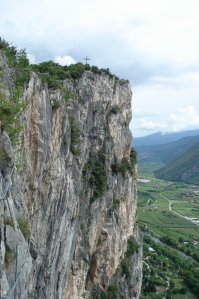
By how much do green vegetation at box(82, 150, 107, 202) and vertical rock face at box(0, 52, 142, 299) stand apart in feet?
0.37

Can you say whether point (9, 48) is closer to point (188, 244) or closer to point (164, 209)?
point (188, 244)

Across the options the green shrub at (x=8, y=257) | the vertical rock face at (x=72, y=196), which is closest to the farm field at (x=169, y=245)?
the vertical rock face at (x=72, y=196)

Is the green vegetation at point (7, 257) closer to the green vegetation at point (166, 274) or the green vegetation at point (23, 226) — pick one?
the green vegetation at point (23, 226)

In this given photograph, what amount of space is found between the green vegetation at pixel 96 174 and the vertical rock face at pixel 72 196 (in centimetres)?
11

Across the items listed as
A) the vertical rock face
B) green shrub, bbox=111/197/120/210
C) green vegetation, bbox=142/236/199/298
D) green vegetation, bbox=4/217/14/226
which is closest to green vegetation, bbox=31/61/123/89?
the vertical rock face

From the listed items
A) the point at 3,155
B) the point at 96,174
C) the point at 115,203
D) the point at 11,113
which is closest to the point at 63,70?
the point at 96,174

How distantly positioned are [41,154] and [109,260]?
2662 centimetres

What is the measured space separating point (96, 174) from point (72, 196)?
494 inches

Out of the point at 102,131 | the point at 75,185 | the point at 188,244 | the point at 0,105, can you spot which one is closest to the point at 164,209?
the point at 188,244

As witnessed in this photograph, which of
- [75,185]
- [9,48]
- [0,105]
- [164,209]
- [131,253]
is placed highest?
[9,48]

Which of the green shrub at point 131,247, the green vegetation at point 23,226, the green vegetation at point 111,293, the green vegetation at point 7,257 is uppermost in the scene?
the green vegetation at point 23,226

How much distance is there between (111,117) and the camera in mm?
52188

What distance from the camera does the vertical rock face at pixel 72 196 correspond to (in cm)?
2148

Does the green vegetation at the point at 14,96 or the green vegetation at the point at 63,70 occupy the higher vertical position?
the green vegetation at the point at 63,70
